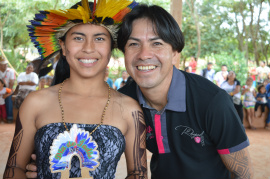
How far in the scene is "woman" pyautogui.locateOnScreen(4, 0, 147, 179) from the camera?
198cm

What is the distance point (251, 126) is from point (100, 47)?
27.4ft

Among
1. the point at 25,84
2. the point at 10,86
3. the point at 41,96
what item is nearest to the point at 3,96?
the point at 10,86

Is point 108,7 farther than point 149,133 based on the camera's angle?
No

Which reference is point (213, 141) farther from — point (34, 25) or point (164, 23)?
point (34, 25)

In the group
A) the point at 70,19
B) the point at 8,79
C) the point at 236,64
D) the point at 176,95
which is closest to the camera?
the point at 70,19

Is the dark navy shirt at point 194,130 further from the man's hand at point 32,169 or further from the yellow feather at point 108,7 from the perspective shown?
the man's hand at point 32,169

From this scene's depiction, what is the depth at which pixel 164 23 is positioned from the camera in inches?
86.8

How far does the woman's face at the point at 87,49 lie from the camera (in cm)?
205

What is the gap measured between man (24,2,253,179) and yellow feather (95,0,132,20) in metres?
0.12

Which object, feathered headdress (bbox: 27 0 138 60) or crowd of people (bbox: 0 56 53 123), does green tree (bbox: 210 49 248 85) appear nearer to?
crowd of people (bbox: 0 56 53 123)

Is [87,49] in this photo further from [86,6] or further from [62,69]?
[62,69]

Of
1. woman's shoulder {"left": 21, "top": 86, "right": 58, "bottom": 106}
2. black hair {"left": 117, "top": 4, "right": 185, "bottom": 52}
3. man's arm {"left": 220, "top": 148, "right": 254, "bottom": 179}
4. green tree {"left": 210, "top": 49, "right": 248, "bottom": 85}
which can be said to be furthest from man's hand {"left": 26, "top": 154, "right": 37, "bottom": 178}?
green tree {"left": 210, "top": 49, "right": 248, "bottom": 85}

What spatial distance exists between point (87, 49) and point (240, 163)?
1.36 meters

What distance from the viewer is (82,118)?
2.10 metres
